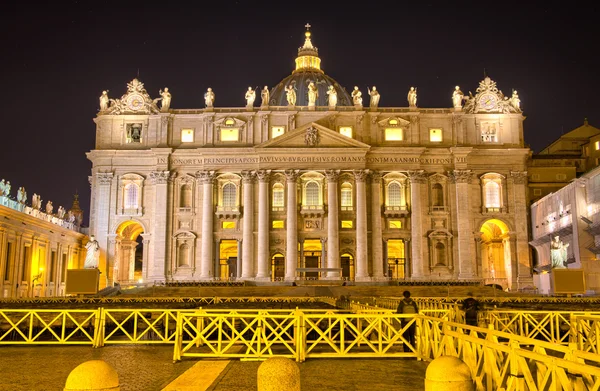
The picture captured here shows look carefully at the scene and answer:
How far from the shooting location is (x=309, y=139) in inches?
2731

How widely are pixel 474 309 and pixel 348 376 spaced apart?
21.2 feet

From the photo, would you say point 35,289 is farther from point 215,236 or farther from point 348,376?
point 348,376

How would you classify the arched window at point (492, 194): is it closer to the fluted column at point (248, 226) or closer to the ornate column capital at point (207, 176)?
the fluted column at point (248, 226)

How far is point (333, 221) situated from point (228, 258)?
14.2 meters

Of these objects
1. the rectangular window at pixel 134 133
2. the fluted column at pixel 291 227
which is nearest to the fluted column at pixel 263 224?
the fluted column at pixel 291 227

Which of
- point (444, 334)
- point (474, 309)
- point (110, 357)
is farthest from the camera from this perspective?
point (474, 309)

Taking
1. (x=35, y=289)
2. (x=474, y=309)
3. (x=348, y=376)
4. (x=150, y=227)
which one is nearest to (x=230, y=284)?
(x=150, y=227)

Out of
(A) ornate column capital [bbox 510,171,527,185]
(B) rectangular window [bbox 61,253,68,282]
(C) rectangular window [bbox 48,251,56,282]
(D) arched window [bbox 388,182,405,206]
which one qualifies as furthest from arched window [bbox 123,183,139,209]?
(A) ornate column capital [bbox 510,171,527,185]

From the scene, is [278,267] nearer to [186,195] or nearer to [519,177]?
[186,195]

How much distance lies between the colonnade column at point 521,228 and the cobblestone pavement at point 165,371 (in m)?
55.7

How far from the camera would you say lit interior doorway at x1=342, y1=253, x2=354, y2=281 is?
232 ft

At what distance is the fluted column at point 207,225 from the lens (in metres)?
68.4

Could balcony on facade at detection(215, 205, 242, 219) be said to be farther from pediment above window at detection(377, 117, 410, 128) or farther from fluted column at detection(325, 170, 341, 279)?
pediment above window at detection(377, 117, 410, 128)

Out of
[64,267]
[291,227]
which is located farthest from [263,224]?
[64,267]
